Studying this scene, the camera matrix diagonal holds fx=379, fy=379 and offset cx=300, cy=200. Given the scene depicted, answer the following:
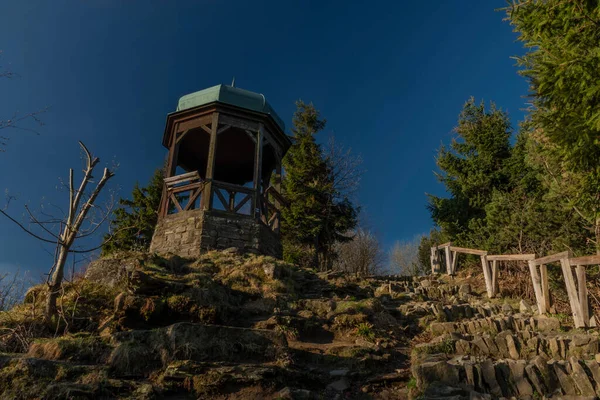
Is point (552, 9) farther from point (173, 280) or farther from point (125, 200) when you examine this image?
point (125, 200)

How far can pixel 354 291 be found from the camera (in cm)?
929

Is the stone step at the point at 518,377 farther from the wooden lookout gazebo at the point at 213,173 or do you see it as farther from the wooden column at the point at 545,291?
the wooden lookout gazebo at the point at 213,173

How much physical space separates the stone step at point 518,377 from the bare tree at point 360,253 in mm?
18270

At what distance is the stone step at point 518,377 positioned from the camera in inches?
159

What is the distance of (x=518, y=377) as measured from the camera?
416 centimetres

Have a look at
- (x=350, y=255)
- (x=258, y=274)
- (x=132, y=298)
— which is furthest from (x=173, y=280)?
(x=350, y=255)

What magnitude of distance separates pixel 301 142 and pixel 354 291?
1180 cm

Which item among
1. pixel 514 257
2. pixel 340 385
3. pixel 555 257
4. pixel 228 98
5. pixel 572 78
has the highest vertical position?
pixel 228 98

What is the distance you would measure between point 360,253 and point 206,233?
15.6 m

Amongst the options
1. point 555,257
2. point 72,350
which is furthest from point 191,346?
point 555,257

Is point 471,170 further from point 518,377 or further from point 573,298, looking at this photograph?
point 518,377

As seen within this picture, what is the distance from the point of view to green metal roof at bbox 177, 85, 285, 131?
12.2 m

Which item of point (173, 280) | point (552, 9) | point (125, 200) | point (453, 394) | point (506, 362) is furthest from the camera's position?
point (125, 200)

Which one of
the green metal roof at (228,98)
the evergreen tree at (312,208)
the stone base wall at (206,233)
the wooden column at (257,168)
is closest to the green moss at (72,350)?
the stone base wall at (206,233)
